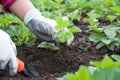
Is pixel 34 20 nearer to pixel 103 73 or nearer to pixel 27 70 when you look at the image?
pixel 27 70

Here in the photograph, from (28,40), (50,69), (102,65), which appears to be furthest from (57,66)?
(102,65)

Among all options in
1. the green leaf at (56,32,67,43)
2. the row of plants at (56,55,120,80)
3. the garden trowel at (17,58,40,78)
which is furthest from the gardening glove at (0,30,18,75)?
the row of plants at (56,55,120,80)

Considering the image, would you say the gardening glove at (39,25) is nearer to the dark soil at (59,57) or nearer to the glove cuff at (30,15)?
the glove cuff at (30,15)

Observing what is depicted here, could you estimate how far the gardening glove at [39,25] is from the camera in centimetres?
224

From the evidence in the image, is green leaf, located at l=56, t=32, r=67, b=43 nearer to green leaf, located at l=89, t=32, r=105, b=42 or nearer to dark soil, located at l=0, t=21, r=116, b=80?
dark soil, located at l=0, t=21, r=116, b=80

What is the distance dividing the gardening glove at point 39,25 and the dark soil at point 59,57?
104 mm

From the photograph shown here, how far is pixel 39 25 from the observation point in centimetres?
227

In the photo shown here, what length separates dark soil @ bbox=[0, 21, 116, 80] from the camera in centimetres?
206

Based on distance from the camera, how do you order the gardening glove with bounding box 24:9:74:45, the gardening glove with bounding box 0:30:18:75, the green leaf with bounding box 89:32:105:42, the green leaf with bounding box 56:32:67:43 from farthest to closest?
the green leaf with bounding box 89:32:105:42, the gardening glove with bounding box 24:9:74:45, the green leaf with bounding box 56:32:67:43, the gardening glove with bounding box 0:30:18:75

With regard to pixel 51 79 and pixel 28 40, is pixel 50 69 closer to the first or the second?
pixel 51 79

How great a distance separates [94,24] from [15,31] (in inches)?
22.8

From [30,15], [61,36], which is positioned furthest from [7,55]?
[30,15]

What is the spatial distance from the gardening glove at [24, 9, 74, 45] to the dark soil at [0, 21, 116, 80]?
10 centimetres

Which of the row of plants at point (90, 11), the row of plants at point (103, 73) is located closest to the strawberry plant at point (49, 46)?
the row of plants at point (90, 11)
